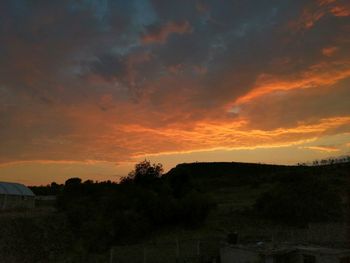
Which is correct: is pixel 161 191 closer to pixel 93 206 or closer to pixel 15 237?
pixel 93 206

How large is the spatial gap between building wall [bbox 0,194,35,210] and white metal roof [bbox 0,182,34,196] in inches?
18.7

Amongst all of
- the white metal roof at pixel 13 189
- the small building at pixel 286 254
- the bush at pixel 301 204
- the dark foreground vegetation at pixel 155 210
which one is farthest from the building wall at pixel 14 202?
the small building at pixel 286 254

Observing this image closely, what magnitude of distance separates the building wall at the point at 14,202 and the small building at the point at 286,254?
34692mm

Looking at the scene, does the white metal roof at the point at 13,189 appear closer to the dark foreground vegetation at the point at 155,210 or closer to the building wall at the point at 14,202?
the building wall at the point at 14,202

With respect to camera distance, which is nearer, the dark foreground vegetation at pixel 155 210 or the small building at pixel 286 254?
the small building at pixel 286 254

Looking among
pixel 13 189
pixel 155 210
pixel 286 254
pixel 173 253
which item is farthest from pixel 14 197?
pixel 286 254

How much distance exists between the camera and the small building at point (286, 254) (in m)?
16.8

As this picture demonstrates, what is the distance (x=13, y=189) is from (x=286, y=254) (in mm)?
41561

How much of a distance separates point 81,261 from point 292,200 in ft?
65.7

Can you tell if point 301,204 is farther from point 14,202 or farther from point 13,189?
point 13,189

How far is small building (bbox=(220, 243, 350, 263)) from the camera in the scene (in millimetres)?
16781

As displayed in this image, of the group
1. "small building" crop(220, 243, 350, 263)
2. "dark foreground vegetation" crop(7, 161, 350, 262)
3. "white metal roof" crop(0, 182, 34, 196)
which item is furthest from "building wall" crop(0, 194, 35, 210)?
"small building" crop(220, 243, 350, 263)

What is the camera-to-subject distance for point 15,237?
94.4 feet

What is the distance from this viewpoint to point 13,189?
50.5 m
